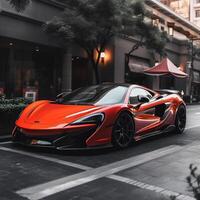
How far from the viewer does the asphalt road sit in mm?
4652

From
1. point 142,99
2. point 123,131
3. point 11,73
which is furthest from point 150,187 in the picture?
point 11,73

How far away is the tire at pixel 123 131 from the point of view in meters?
7.32

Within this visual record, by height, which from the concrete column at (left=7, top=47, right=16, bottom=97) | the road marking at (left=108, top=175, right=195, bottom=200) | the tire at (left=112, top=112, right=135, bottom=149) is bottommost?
the road marking at (left=108, top=175, right=195, bottom=200)

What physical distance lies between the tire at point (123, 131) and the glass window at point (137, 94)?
0.59 meters

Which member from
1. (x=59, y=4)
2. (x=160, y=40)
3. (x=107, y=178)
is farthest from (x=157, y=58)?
(x=107, y=178)

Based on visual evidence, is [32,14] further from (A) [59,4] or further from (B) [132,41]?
(B) [132,41]

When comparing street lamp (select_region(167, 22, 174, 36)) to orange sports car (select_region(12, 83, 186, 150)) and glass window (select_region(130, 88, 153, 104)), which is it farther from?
glass window (select_region(130, 88, 153, 104))

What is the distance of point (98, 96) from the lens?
7.87 metres

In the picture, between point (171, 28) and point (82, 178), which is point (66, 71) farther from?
point (171, 28)

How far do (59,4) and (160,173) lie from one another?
15.5 m

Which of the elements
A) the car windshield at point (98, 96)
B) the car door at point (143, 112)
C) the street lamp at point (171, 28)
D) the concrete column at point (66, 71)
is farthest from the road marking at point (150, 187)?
Result: the street lamp at point (171, 28)

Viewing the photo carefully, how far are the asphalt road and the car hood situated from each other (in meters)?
0.49

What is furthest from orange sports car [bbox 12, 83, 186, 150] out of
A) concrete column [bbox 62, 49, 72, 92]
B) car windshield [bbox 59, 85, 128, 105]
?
Result: concrete column [bbox 62, 49, 72, 92]

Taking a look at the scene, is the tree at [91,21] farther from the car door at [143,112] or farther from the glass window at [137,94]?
the car door at [143,112]
